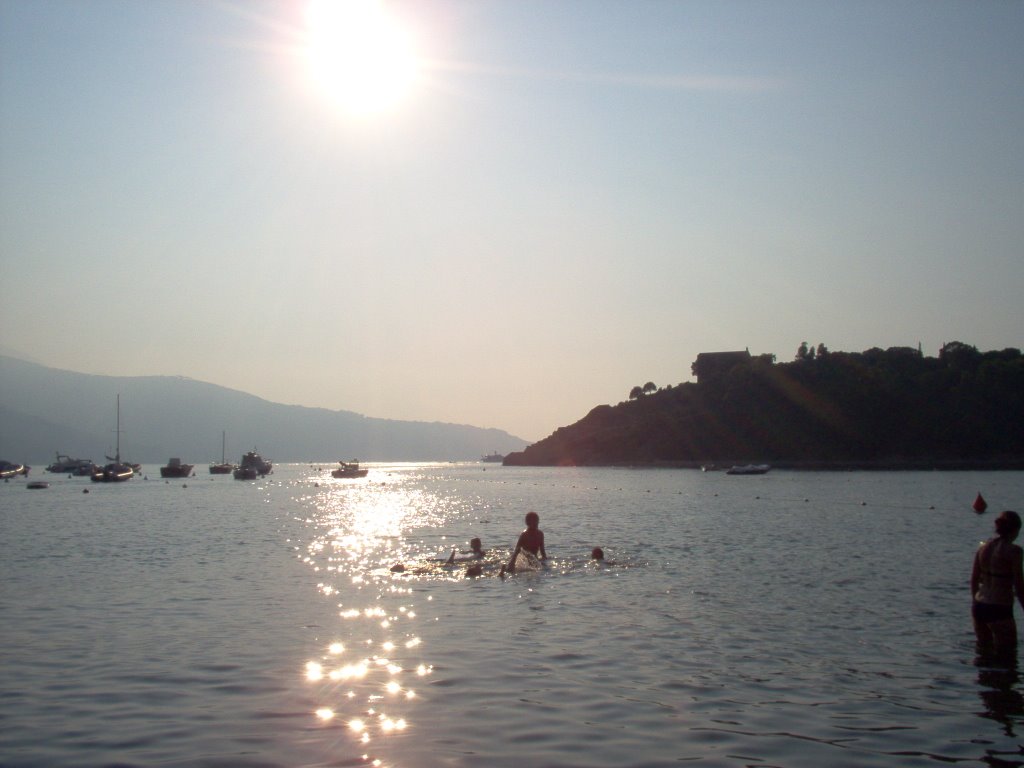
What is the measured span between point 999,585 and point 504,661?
855cm

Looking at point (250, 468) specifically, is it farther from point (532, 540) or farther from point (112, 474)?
point (532, 540)

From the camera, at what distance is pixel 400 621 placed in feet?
68.3

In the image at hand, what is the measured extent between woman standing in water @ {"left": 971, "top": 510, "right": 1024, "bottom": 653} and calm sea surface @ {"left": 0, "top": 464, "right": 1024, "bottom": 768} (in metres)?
0.68

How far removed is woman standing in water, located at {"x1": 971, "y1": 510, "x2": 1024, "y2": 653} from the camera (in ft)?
47.3

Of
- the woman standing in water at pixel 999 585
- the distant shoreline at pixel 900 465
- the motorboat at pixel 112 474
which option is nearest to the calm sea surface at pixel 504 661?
the woman standing in water at pixel 999 585

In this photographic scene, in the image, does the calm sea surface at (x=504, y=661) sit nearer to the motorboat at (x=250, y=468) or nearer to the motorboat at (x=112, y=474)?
the motorboat at (x=112, y=474)

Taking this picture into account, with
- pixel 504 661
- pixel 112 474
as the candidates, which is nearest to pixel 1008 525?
pixel 504 661

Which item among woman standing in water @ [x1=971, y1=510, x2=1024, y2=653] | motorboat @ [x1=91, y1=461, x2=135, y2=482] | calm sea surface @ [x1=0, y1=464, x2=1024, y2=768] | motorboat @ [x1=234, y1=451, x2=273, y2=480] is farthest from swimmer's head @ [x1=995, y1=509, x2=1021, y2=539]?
motorboat @ [x1=234, y1=451, x2=273, y2=480]

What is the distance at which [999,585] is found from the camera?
48.9ft

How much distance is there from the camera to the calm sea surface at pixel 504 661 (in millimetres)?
11562

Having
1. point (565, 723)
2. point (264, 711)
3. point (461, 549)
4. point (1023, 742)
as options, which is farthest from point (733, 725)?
point (461, 549)

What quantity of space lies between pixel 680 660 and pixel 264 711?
290 inches

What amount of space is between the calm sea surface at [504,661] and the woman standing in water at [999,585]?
68 cm

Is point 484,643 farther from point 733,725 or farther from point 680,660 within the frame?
point 733,725
